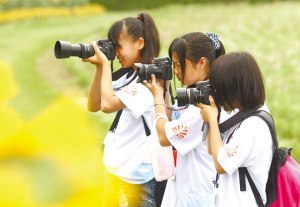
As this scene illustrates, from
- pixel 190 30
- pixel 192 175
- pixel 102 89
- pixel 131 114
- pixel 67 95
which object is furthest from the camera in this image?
pixel 190 30

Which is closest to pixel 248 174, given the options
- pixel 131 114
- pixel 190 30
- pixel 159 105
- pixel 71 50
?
pixel 159 105

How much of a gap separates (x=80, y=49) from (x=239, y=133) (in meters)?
0.74

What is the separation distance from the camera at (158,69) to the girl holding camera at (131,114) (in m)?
0.37

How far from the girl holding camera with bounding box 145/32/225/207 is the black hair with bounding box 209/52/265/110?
352 mm

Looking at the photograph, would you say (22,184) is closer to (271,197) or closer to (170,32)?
(271,197)

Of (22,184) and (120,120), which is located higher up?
(22,184)

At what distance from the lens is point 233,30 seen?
2014 centimetres

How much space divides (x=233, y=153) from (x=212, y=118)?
4.9 inches

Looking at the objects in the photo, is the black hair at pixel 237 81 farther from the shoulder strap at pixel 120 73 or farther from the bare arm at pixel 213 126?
the shoulder strap at pixel 120 73

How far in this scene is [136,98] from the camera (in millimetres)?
2926

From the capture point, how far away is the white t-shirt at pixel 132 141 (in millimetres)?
2938

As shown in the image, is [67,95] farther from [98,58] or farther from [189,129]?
[98,58]

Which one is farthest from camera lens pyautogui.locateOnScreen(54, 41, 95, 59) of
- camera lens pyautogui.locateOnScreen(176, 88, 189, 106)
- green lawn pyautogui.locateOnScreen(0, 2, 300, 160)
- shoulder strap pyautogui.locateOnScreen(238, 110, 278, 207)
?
green lawn pyautogui.locateOnScreen(0, 2, 300, 160)

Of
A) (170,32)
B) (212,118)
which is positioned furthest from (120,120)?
(170,32)
